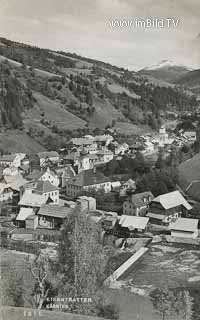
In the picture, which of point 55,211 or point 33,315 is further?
point 55,211

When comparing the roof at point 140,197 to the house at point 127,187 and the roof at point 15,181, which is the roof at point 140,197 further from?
the roof at point 15,181

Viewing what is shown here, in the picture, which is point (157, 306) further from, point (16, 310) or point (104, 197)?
point (104, 197)

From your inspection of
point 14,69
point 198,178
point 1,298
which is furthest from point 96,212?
point 14,69

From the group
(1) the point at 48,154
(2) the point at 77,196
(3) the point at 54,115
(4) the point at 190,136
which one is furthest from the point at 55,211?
(3) the point at 54,115

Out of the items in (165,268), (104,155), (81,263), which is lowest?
(165,268)

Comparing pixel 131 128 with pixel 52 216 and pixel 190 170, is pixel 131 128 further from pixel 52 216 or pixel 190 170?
pixel 52 216

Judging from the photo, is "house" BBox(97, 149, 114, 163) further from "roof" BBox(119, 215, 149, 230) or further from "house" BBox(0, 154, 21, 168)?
"roof" BBox(119, 215, 149, 230)

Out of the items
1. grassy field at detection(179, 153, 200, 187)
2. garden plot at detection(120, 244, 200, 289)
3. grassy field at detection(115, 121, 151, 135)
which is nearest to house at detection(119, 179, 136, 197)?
grassy field at detection(179, 153, 200, 187)
